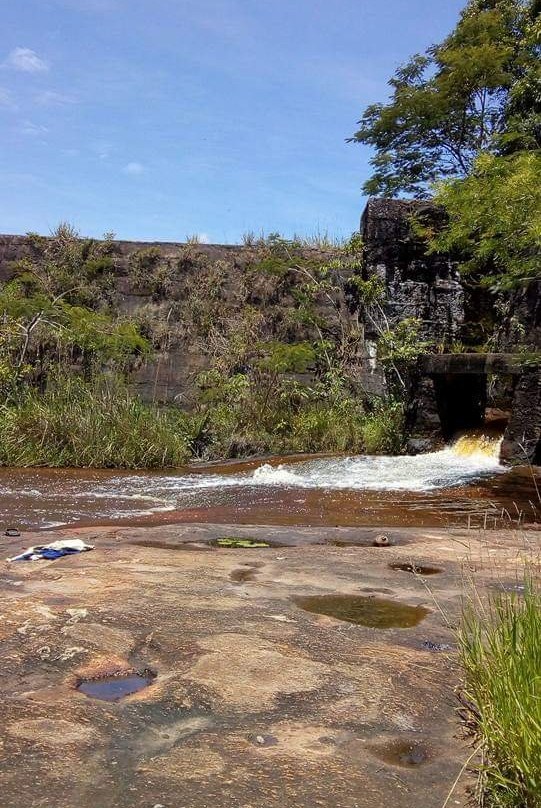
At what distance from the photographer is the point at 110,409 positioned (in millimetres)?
11469

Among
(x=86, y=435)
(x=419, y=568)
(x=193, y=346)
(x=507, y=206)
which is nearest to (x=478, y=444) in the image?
(x=507, y=206)

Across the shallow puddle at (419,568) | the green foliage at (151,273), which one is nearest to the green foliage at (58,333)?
the green foliage at (151,273)

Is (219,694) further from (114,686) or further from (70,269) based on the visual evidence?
(70,269)

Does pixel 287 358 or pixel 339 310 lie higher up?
pixel 339 310

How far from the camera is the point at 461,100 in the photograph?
1778cm

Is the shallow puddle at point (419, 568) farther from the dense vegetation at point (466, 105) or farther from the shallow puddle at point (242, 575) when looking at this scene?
the dense vegetation at point (466, 105)

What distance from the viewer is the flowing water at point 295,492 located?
285 inches

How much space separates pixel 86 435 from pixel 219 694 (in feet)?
30.0

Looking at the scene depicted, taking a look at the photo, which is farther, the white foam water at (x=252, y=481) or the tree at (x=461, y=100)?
the tree at (x=461, y=100)

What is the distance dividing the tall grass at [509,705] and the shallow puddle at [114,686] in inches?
42.5

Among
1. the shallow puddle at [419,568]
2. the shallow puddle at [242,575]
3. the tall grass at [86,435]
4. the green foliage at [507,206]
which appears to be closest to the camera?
the shallow puddle at [242,575]

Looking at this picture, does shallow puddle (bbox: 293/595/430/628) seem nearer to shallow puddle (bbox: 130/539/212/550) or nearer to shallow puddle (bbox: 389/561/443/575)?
shallow puddle (bbox: 389/561/443/575)

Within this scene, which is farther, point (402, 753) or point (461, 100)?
point (461, 100)

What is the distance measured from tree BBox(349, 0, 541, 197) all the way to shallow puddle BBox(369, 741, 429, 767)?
1546 cm
